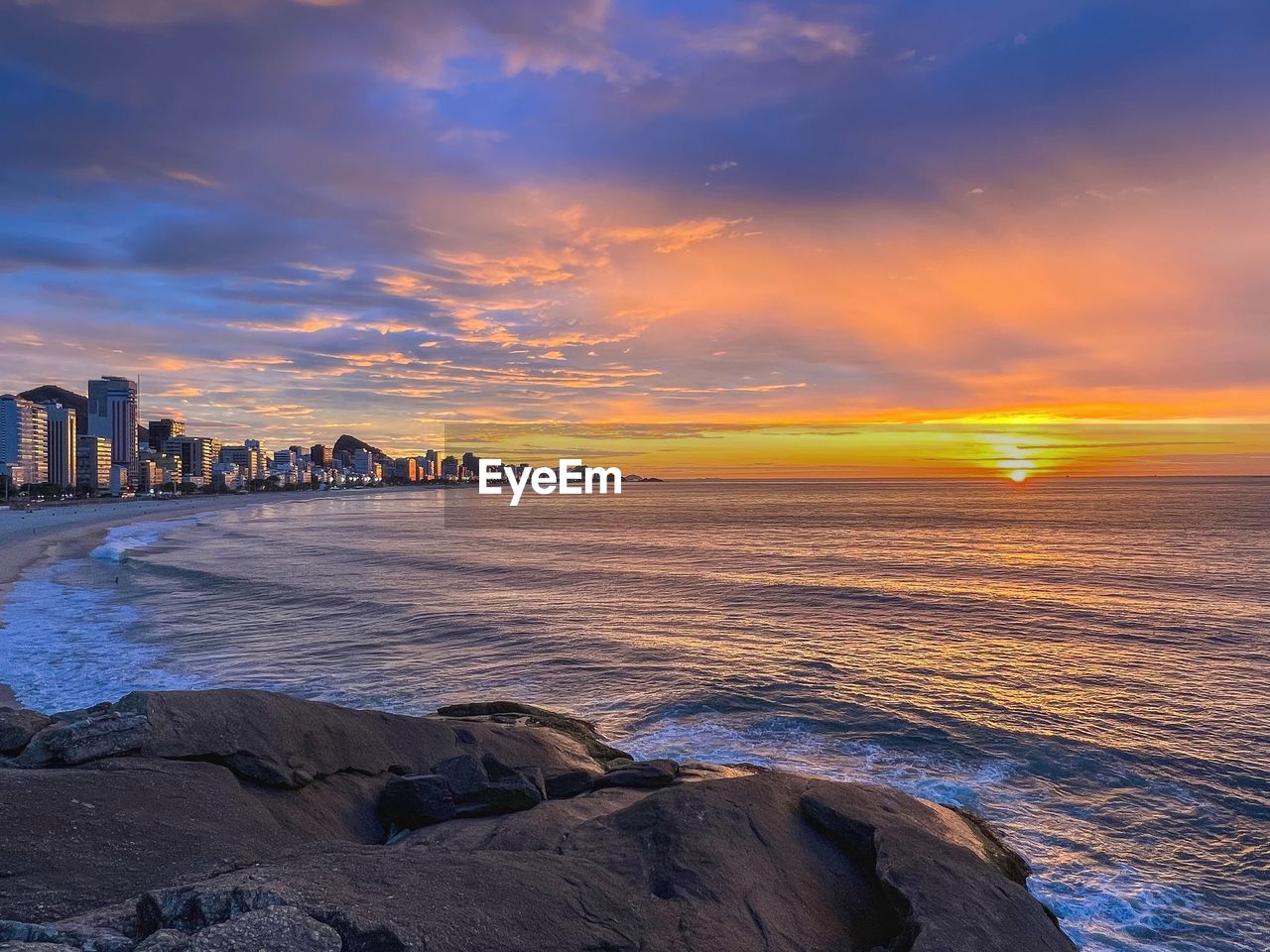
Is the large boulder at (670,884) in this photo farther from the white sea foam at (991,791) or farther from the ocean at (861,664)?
the ocean at (861,664)

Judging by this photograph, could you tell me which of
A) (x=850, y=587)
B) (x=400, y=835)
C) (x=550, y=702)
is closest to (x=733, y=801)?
(x=400, y=835)

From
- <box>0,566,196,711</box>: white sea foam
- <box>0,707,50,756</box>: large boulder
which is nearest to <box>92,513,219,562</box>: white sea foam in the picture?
<box>0,566,196,711</box>: white sea foam

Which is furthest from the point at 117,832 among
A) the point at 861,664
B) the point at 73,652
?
the point at 73,652

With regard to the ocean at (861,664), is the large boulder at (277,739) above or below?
above

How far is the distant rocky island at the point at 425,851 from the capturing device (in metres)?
6.61

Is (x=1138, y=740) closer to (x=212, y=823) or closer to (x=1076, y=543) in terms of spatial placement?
(x=212, y=823)

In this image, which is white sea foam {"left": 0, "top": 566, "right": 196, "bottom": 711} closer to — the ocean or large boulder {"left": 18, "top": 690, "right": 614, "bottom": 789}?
the ocean

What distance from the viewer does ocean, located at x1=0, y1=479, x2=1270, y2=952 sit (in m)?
13.1

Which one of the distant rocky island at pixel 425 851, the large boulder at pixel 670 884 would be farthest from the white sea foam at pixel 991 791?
the large boulder at pixel 670 884

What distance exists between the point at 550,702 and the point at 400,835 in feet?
31.8

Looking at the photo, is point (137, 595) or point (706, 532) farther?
point (706, 532)

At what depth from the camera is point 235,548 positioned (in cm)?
6712

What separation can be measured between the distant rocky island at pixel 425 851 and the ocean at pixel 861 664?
9.40ft

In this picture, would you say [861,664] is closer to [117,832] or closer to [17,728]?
[117,832]
